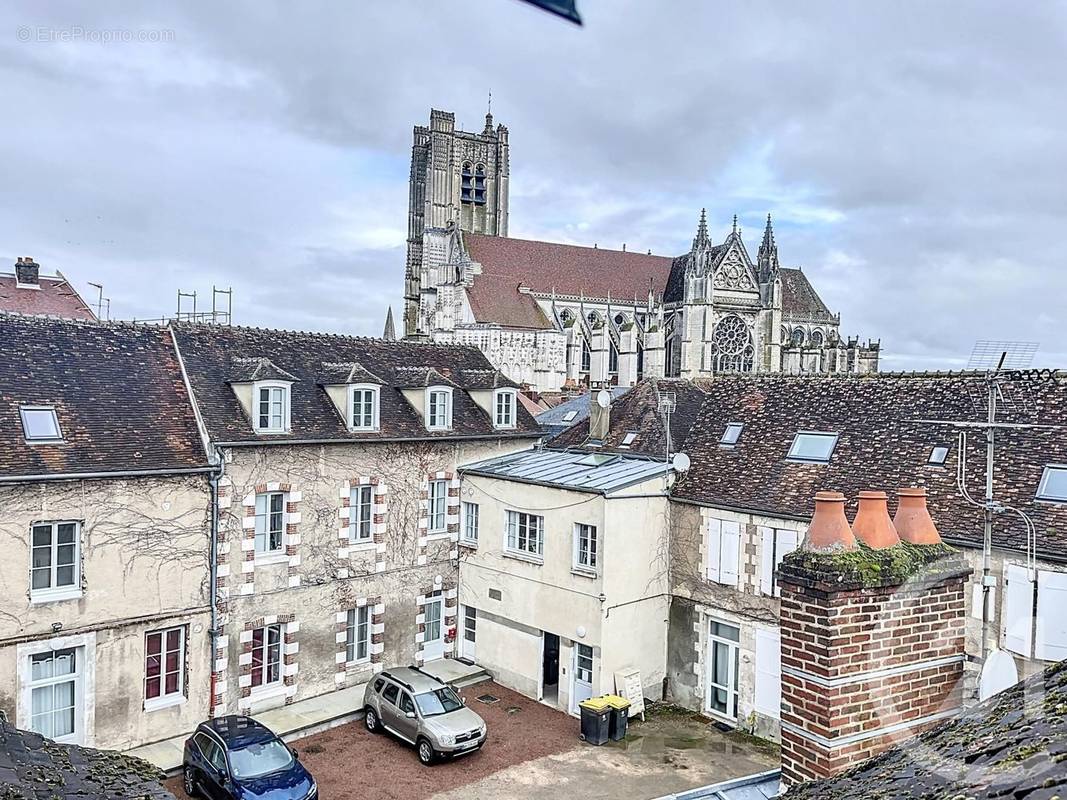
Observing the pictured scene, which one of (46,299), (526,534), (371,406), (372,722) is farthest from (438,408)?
(46,299)

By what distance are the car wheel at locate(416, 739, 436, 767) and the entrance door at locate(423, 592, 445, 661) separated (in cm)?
496

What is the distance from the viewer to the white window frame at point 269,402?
17125 mm

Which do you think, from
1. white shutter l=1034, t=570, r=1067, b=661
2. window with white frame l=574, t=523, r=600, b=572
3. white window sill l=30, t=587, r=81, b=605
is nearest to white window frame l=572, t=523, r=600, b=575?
window with white frame l=574, t=523, r=600, b=572

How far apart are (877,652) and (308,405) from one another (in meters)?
15.6

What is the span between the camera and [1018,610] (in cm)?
1299

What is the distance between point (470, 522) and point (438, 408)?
312cm

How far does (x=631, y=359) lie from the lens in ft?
116

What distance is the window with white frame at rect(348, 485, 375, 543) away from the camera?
1864cm

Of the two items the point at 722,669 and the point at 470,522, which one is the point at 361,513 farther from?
the point at 722,669

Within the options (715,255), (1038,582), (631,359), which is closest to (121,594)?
(1038,582)

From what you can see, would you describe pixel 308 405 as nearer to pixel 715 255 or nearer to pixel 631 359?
pixel 631 359

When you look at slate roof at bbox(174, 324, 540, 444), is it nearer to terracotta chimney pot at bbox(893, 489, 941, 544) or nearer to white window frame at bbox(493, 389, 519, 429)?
white window frame at bbox(493, 389, 519, 429)

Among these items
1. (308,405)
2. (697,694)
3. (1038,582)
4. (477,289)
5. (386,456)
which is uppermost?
(477,289)

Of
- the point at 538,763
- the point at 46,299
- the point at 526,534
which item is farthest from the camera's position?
the point at 46,299
